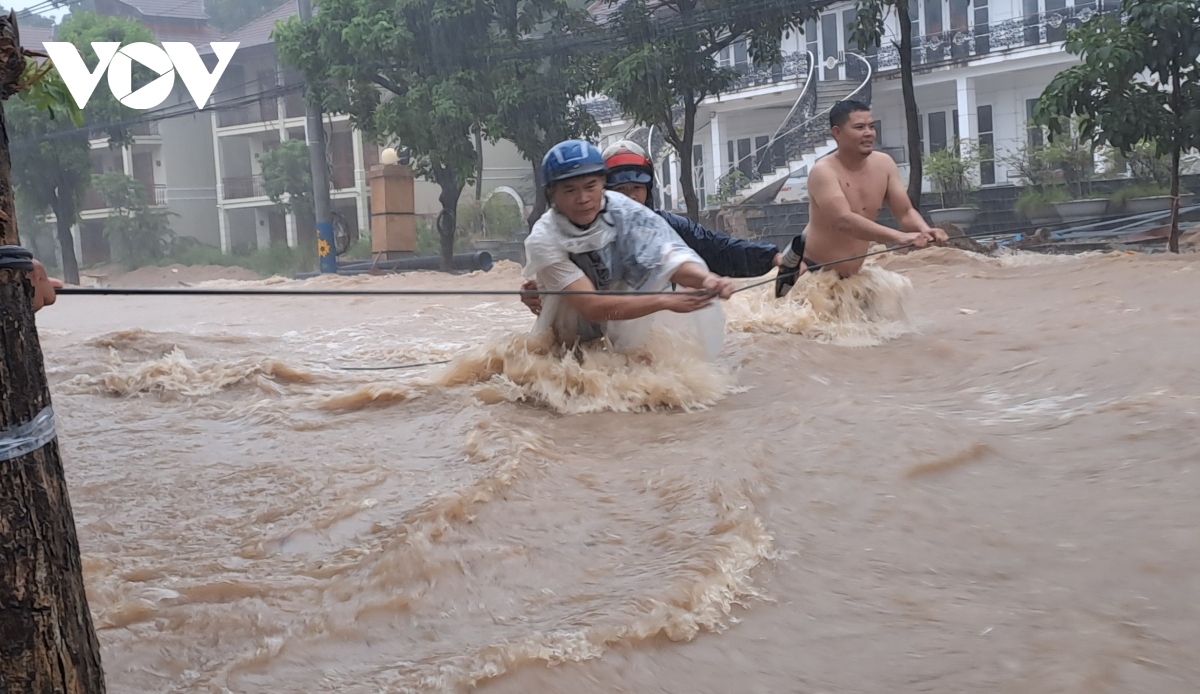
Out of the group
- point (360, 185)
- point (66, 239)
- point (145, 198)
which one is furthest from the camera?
point (145, 198)

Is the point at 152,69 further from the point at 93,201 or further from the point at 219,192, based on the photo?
the point at 93,201

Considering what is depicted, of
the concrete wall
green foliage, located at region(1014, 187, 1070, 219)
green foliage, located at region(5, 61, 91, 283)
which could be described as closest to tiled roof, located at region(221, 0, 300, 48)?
the concrete wall

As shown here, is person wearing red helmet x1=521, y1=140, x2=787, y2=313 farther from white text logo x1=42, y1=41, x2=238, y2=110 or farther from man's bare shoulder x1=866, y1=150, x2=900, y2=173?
white text logo x1=42, y1=41, x2=238, y2=110

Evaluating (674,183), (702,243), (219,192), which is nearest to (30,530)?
(702,243)

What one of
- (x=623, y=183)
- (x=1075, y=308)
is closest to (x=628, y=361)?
(x=623, y=183)

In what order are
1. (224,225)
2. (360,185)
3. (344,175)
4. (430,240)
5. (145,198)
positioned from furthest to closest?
1. (224,225)
2. (344,175)
3. (145,198)
4. (360,185)
5. (430,240)

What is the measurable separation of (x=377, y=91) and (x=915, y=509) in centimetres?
1815

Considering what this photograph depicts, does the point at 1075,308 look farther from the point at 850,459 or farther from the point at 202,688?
the point at 202,688

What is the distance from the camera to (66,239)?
2858 centimetres

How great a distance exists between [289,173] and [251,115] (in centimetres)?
466

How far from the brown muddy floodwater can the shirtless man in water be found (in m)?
0.26

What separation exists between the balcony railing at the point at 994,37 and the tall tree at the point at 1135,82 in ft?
29.1

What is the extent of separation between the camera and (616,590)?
2.92 meters

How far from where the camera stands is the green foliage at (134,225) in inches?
1326
